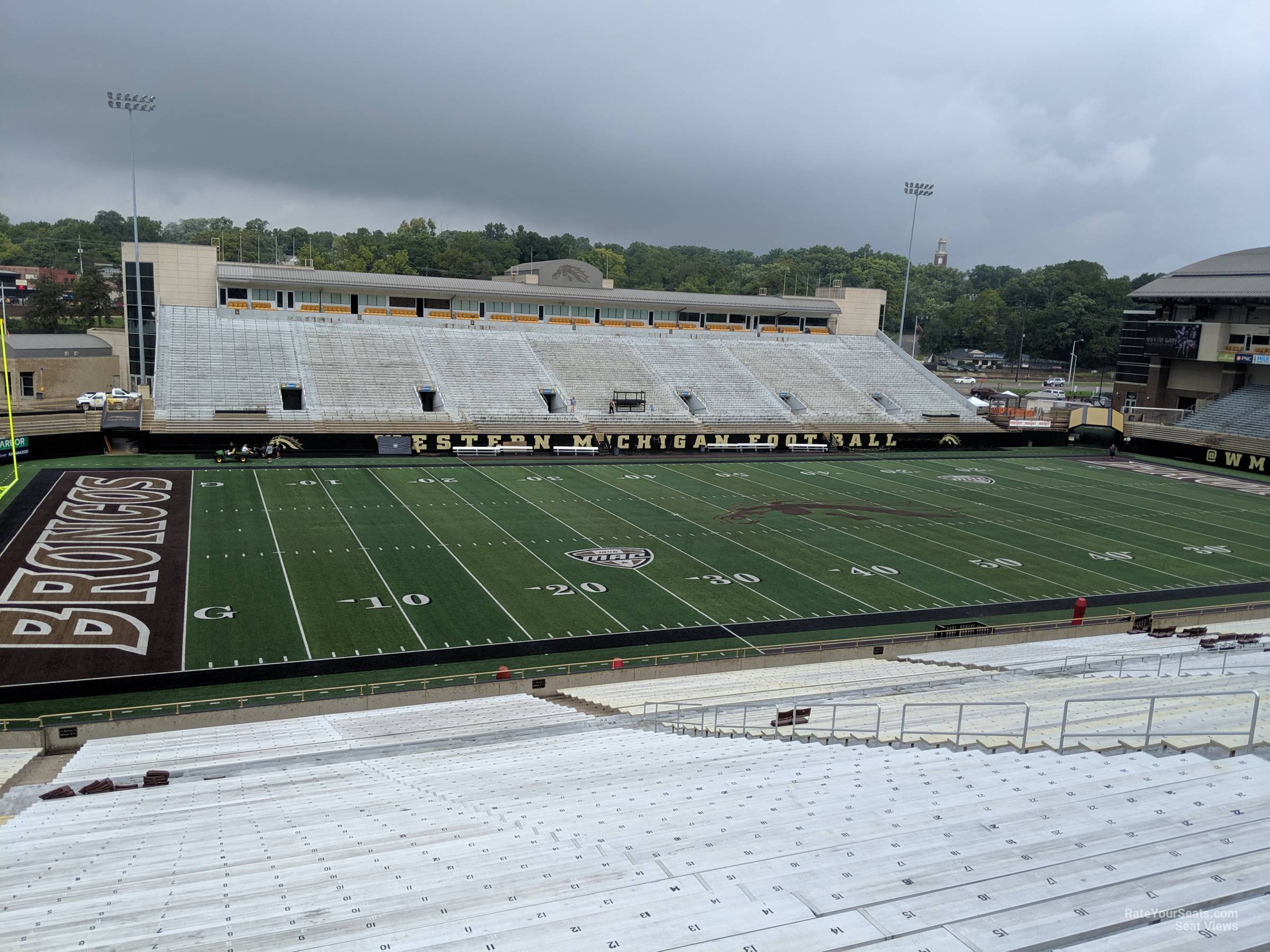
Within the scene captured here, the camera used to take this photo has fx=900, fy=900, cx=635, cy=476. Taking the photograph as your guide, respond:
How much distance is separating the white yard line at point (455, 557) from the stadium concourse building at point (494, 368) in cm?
866

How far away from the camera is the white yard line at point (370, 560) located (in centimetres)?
1964

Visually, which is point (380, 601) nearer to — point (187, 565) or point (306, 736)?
point (187, 565)

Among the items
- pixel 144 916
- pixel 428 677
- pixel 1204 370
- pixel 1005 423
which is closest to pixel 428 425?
pixel 428 677

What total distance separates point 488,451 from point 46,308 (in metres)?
52.3

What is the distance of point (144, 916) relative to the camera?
245 inches

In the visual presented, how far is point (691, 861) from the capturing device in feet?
21.9

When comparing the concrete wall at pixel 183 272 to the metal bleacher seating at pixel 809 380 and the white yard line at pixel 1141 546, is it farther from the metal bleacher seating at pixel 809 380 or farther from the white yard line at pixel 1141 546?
the white yard line at pixel 1141 546

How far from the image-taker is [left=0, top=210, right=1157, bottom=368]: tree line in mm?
100062

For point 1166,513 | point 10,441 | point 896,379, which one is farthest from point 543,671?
point 896,379

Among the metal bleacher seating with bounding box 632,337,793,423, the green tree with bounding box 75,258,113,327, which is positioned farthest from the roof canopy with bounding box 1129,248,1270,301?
the green tree with bounding box 75,258,113,327

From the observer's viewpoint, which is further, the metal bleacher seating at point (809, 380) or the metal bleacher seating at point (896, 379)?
the metal bleacher seating at point (896, 379)

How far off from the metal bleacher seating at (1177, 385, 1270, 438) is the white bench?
127ft

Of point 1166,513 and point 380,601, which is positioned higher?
point 1166,513

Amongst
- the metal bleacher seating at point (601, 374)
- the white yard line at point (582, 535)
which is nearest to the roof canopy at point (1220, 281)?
the metal bleacher seating at point (601, 374)
